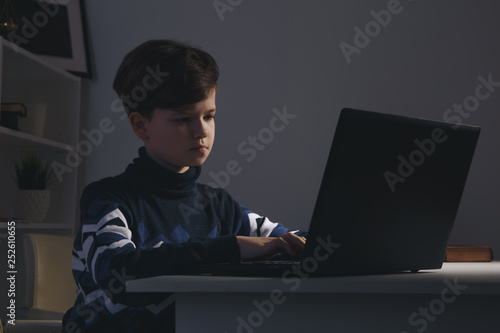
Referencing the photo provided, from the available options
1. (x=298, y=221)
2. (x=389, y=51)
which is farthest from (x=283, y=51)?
(x=298, y=221)

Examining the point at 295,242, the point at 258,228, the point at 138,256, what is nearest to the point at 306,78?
the point at 258,228

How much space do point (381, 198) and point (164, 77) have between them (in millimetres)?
587

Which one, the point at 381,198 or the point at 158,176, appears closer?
the point at 381,198

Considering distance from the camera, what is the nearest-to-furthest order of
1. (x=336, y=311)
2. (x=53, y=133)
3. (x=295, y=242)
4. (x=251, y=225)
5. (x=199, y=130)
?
(x=336, y=311) < (x=295, y=242) < (x=199, y=130) < (x=251, y=225) < (x=53, y=133)

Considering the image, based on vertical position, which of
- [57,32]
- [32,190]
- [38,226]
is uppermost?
[57,32]

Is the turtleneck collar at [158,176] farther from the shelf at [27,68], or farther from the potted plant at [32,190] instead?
the potted plant at [32,190]

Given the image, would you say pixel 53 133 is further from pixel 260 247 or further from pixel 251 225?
pixel 260 247

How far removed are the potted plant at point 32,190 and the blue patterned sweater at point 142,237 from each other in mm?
1423

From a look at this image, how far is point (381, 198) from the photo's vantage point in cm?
90

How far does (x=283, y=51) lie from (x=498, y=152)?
1.06 meters

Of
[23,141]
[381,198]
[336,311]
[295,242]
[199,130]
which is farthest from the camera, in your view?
[23,141]

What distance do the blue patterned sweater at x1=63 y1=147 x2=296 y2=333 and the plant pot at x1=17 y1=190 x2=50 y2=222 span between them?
1.42 m

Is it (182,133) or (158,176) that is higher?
(182,133)

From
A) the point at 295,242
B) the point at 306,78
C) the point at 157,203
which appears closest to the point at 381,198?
the point at 295,242
